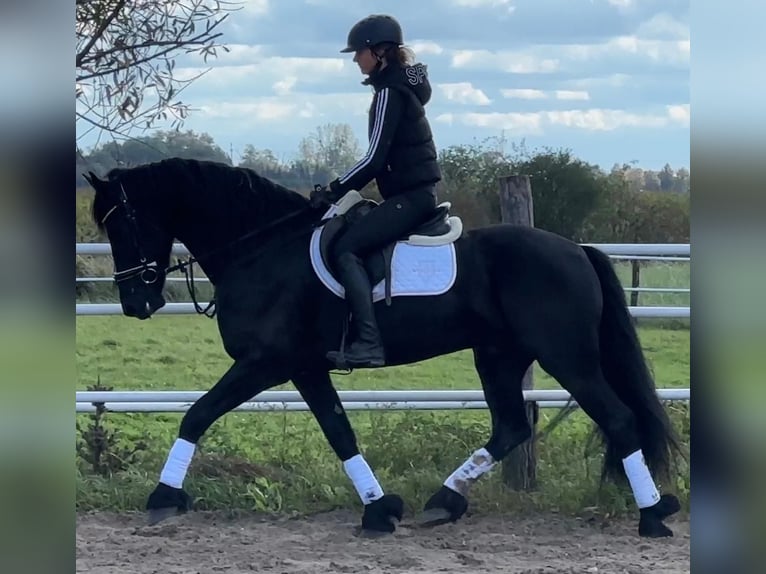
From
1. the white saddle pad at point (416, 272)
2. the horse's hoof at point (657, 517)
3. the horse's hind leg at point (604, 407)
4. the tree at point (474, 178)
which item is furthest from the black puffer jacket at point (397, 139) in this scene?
the horse's hoof at point (657, 517)

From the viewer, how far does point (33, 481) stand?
3350mm

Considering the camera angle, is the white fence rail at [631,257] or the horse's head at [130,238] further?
the white fence rail at [631,257]

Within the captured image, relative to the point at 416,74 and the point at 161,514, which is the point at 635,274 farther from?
the point at 161,514

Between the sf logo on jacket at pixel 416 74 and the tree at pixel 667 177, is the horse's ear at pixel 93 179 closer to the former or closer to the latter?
the sf logo on jacket at pixel 416 74

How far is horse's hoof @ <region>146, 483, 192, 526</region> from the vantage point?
5.14 meters

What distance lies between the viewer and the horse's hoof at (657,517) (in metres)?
5.14

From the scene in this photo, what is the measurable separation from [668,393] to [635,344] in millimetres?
707

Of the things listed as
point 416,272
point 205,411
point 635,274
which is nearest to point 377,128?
point 416,272

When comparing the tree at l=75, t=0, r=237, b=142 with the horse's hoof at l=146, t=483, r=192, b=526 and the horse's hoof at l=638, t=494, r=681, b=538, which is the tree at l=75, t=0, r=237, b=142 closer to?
the horse's hoof at l=146, t=483, r=192, b=526

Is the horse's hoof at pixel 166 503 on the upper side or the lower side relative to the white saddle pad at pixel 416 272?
lower

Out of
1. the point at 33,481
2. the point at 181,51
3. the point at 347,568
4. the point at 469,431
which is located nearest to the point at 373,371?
the point at 469,431

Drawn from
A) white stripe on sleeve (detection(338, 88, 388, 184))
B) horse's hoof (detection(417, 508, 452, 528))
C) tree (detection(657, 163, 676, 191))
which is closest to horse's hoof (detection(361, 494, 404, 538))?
horse's hoof (detection(417, 508, 452, 528))

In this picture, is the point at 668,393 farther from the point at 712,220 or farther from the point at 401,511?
the point at 712,220

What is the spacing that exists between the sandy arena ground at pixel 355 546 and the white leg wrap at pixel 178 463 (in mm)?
275
